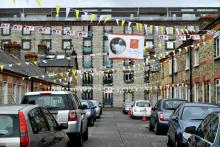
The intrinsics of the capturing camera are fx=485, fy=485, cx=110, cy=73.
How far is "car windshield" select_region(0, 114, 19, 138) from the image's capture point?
Answer: 7.41 metres

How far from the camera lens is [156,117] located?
20.2 m

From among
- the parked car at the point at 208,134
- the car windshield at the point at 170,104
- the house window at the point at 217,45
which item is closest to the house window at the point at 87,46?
the house window at the point at 217,45

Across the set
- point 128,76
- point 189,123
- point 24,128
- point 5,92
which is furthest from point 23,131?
point 128,76

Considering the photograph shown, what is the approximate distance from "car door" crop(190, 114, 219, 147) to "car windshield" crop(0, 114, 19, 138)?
2.91 m

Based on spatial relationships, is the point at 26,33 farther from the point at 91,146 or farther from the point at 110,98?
the point at 91,146

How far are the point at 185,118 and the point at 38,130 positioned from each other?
6.72 metres

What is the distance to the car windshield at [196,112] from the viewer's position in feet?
45.6

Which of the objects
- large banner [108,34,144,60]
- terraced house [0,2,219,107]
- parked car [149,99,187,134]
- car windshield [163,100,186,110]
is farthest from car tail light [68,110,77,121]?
terraced house [0,2,219,107]

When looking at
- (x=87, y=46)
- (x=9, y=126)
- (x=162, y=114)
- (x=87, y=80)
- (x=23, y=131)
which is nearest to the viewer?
(x=23, y=131)

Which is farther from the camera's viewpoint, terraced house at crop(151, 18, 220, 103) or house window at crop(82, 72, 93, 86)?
house window at crop(82, 72, 93, 86)

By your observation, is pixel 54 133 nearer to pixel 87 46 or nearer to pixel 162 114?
pixel 162 114

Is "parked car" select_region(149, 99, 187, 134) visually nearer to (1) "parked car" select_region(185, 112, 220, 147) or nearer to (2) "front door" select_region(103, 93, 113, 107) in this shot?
(1) "parked car" select_region(185, 112, 220, 147)

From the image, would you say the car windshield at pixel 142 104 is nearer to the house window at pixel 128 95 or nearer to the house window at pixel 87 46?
the house window at pixel 128 95

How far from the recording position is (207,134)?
7.79 meters
